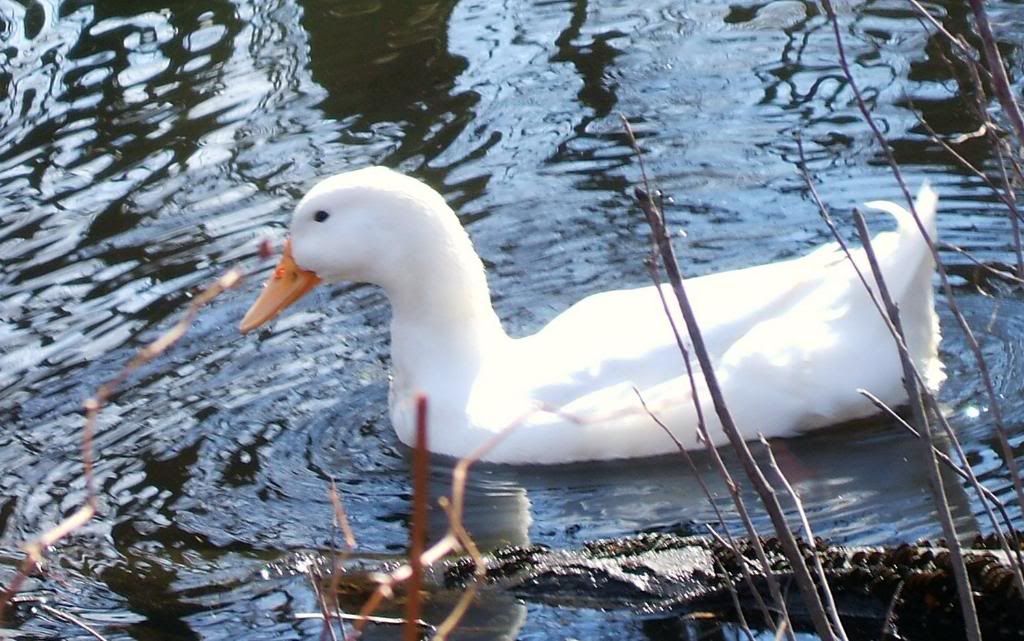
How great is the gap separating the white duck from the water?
0.15 meters

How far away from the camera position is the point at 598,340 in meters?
5.21

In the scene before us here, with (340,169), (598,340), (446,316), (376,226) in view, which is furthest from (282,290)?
(340,169)

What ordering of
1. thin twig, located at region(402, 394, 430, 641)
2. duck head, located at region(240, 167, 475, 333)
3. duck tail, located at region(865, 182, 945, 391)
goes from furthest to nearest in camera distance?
duck head, located at region(240, 167, 475, 333)
duck tail, located at region(865, 182, 945, 391)
thin twig, located at region(402, 394, 430, 641)

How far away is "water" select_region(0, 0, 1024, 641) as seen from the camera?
15.9 ft

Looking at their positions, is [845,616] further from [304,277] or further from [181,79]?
[181,79]

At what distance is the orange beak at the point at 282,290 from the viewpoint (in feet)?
18.5

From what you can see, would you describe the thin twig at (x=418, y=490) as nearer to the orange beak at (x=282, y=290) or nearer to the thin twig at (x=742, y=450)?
the thin twig at (x=742, y=450)

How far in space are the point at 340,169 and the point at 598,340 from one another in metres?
2.86

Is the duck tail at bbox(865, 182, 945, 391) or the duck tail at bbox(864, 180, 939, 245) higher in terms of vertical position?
the duck tail at bbox(864, 180, 939, 245)

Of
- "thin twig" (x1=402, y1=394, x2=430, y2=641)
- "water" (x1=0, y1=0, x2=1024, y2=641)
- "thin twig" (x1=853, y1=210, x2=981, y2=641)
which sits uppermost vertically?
"thin twig" (x1=402, y1=394, x2=430, y2=641)

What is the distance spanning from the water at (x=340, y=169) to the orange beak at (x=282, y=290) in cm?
36

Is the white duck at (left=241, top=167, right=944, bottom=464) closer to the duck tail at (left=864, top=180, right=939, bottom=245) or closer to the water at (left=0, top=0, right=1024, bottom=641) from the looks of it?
the duck tail at (left=864, top=180, right=939, bottom=245)

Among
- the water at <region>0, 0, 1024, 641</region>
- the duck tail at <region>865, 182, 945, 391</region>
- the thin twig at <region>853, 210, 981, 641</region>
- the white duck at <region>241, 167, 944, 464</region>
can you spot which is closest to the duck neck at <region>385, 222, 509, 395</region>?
the white duck at <region>241, 167, 944, 464</region>

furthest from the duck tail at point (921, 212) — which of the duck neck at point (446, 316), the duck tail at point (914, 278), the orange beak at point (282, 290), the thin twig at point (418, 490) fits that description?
the thin twig at point (418, 490)
